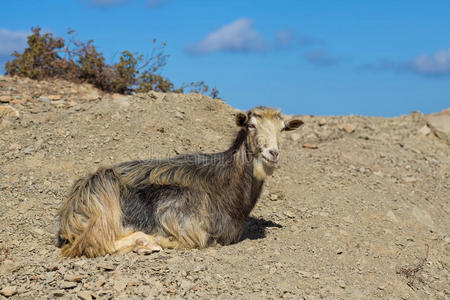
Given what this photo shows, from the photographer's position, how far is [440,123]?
17172 millimetres

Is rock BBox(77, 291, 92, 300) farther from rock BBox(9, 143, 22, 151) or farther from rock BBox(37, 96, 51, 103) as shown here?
rock BBox(37, 96, 51, 103)

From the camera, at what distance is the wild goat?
6.88 m

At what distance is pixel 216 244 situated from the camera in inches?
291

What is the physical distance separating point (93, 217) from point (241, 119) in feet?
8.02

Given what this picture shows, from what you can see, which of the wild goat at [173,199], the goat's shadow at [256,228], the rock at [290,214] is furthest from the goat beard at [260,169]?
the rock at [290,214]

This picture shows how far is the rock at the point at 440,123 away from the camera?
16.7m

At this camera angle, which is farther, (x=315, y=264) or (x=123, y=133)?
(x=123, y=133)

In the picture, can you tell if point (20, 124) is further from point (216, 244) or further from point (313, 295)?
point (313, 295)

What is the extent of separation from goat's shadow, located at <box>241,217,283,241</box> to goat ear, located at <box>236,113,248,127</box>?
196cm

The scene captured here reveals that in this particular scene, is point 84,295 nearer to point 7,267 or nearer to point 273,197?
point 7,267

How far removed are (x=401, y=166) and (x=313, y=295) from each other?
26.3 ft

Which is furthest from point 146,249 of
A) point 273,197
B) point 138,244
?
point 273,197

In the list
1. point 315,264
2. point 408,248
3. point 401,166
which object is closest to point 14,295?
point 315,264

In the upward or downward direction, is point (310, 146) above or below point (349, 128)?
below
